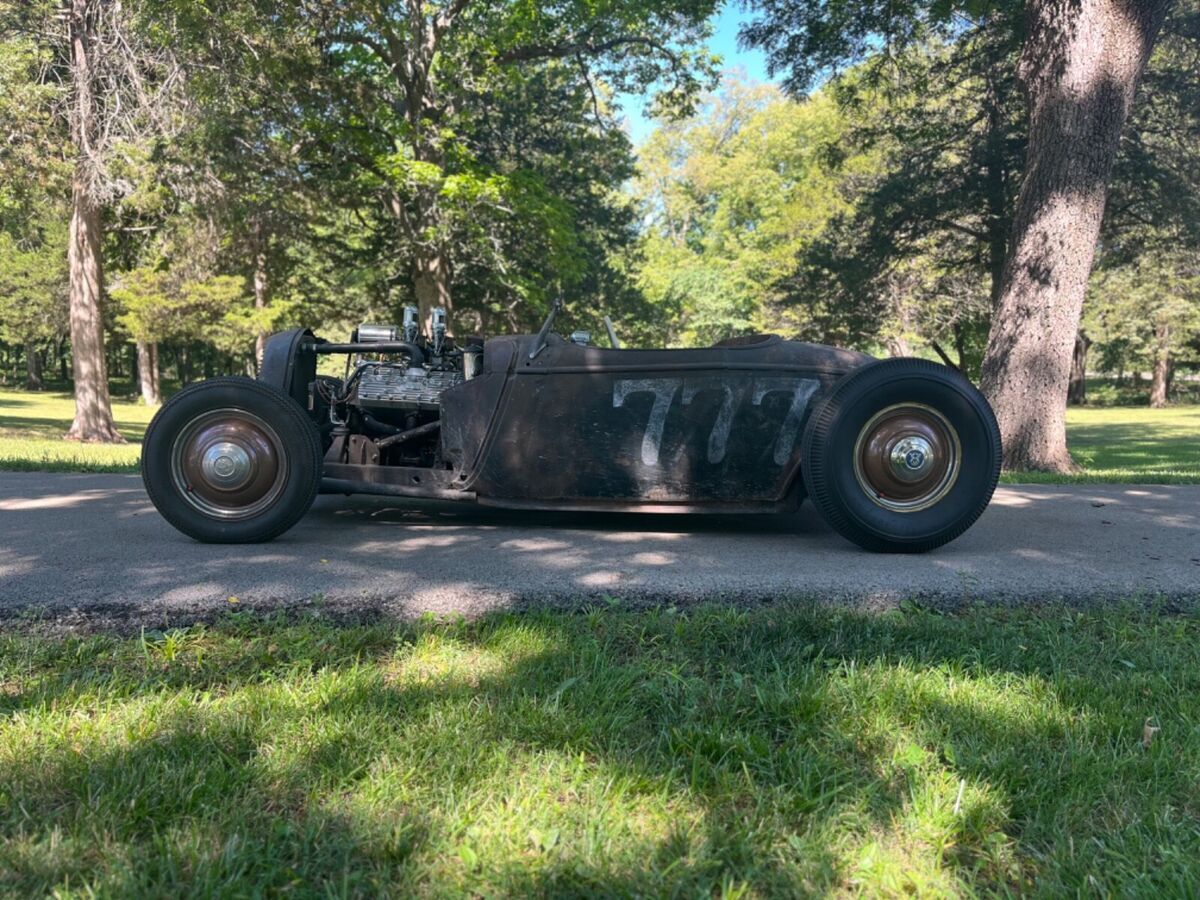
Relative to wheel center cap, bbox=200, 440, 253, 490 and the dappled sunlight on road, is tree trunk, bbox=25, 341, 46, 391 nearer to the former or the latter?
the dappled sunlight on road

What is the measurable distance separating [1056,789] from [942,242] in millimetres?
19166

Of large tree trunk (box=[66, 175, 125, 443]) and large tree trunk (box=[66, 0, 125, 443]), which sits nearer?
large tree trunk (box=[66, 0, 125, 443])

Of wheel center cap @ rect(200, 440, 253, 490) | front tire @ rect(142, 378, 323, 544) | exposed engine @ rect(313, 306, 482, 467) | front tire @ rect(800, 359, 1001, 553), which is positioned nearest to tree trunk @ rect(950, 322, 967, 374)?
front tire @ rect(800, 359, 1001, 553)

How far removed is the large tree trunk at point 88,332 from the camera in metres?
15.6

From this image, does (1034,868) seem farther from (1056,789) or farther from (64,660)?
(64,660)

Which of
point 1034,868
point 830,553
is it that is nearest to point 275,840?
point 1034,868

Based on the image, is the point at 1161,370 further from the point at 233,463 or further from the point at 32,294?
the point at 32,294

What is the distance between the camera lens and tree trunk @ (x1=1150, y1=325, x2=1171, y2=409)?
138 feet

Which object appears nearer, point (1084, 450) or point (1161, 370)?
point (1084, 450)

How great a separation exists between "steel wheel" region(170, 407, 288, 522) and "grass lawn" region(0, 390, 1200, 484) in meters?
4.31

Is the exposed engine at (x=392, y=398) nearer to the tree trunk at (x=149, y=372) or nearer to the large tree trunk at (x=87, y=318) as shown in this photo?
the large tree trunk at (x=87, y=318)

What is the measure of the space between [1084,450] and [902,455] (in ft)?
49.4

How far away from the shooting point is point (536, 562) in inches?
154

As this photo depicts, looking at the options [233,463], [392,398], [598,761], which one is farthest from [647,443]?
[598,761]
